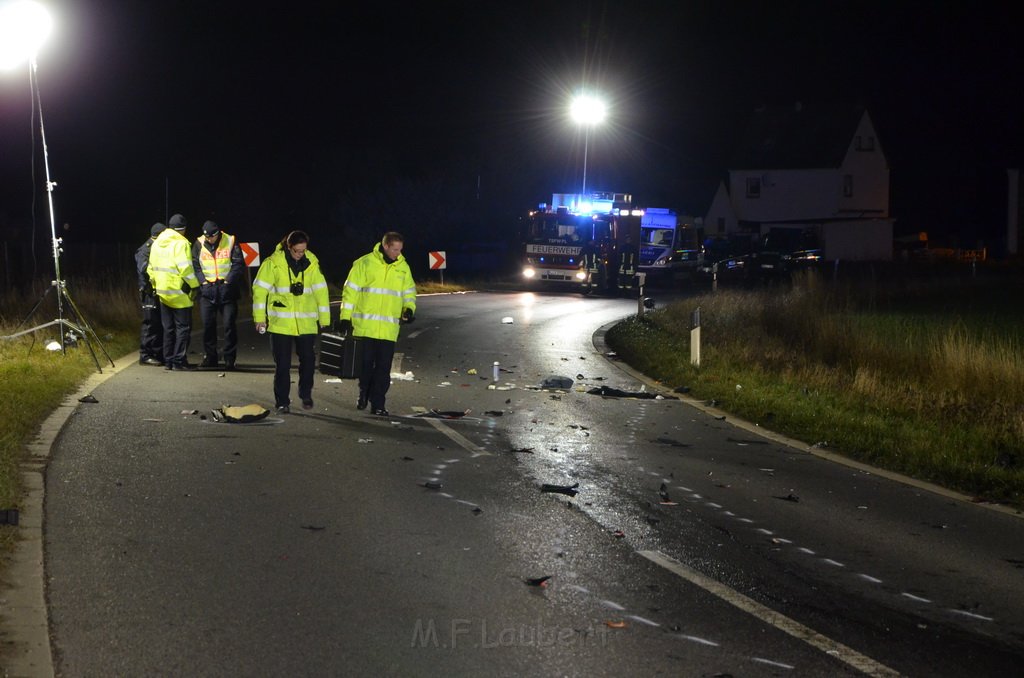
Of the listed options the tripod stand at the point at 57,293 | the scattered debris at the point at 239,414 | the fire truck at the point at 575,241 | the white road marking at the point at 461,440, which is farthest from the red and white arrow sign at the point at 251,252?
the white road marking at the point at 461,440

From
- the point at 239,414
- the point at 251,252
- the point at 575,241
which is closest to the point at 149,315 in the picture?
the point at 239,414

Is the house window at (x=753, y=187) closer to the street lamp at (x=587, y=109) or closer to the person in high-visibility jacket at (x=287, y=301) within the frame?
the street lamp at (x=587, y=109)

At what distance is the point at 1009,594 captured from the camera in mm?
6465

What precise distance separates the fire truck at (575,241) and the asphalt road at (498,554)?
2787cm

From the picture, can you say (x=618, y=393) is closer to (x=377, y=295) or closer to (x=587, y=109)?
(x=377, y=295)

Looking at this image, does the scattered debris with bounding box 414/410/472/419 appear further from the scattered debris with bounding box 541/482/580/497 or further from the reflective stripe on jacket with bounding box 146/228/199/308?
the reflective stripe on jacket with bounding box 146/228/199/308

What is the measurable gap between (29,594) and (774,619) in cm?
369

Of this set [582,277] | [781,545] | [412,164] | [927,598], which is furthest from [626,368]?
[412,164]

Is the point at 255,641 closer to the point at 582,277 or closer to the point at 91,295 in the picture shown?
the point at 91,295

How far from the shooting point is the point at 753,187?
262 feet

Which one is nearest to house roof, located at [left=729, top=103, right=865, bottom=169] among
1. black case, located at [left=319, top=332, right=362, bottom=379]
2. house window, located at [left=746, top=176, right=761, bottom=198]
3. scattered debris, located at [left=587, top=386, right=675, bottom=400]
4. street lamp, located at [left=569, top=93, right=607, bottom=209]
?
house window, located at [left=746, top=176, right=761, bottom=198]

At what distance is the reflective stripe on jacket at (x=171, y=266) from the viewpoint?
15070 mm

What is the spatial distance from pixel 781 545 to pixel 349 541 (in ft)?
8.80

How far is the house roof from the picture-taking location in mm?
77250
